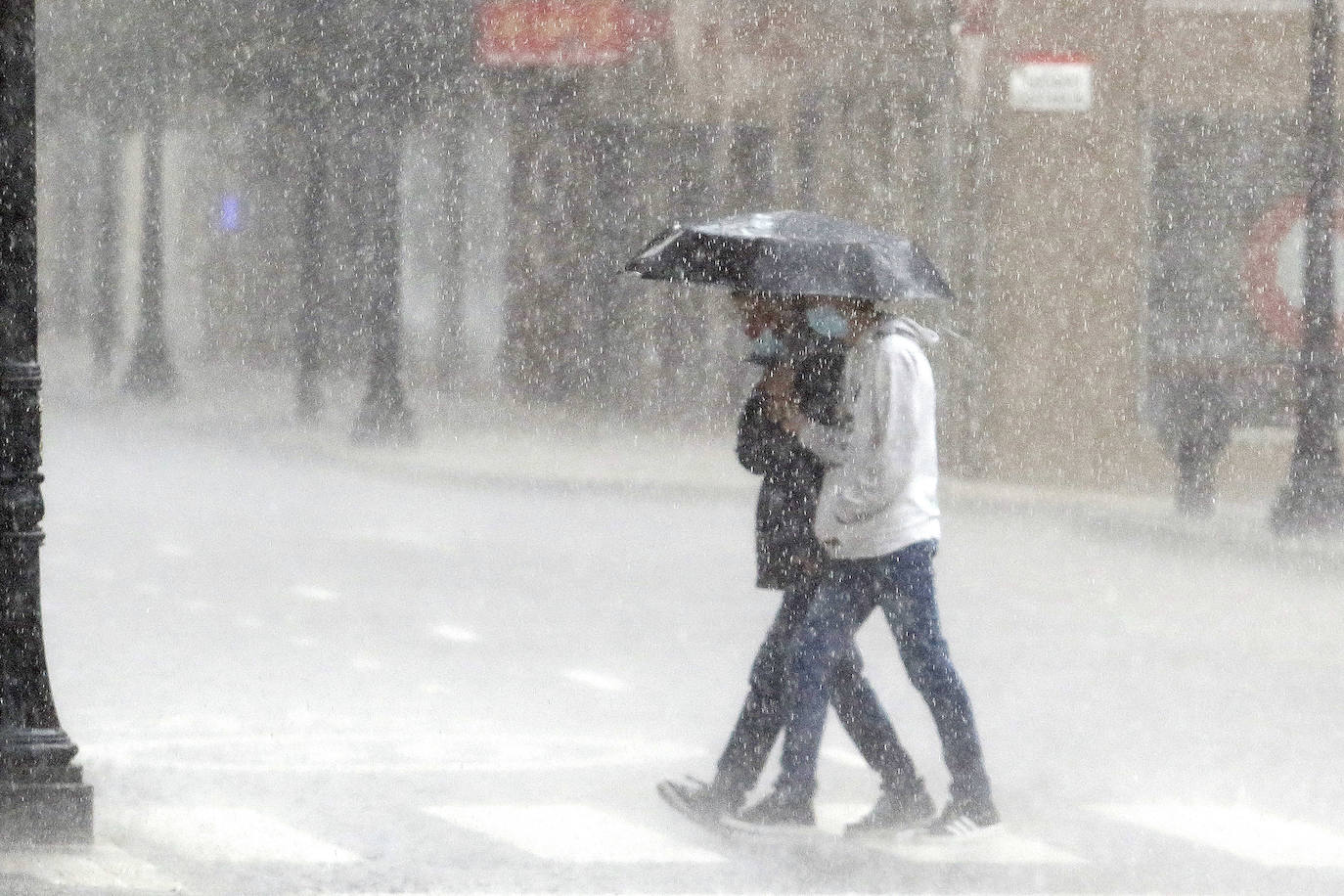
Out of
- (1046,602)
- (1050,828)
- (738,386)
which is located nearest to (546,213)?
(738,386)

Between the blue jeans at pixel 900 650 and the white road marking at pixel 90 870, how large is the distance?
1.68m

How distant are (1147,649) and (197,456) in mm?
13895

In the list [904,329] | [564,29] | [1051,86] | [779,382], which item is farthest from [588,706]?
[564,29]

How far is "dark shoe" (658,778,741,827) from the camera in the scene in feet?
23.7

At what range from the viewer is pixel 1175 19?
2109 cm

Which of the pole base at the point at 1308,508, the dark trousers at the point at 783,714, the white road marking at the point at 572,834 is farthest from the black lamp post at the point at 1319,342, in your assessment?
the white road marking at the point at 572,834

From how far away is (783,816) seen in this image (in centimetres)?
717

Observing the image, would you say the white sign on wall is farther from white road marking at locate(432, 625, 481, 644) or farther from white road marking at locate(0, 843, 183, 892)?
white road marking at locate(0, 843, 183, 892)

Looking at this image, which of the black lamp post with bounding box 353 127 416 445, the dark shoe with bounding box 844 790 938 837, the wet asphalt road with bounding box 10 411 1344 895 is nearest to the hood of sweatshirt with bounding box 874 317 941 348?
the dark shoe with bounding box 844 790 938 837

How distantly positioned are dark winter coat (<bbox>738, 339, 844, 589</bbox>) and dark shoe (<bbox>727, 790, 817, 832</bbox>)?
60 cm

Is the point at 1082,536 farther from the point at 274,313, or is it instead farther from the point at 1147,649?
the point at 274,313

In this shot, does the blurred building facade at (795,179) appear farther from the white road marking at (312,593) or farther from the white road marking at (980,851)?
the white road marking at (980,851)

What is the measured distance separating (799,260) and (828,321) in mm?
185

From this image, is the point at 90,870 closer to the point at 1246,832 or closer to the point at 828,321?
the point at 828,321
